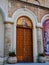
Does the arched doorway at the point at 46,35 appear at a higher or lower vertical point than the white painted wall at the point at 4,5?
lower

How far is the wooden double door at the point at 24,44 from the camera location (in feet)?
49.0

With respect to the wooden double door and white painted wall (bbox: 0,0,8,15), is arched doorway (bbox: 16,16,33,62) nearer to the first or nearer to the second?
the wooden double door

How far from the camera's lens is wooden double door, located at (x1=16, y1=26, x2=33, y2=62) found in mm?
14942

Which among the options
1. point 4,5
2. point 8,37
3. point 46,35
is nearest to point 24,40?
point 8,37

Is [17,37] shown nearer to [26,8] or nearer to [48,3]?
[26,8]

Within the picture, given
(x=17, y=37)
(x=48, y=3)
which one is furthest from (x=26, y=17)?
(x=48, y=3)

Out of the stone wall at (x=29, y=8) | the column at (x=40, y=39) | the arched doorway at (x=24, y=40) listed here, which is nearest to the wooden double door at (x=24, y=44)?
the arched doorway at (x=24, y=40)

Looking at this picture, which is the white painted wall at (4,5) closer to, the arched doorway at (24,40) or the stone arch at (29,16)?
the stone arch at (29,16)

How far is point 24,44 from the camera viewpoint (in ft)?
50.1

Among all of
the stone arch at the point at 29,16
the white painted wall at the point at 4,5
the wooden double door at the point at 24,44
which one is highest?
the white painted wall at the point at 4,5

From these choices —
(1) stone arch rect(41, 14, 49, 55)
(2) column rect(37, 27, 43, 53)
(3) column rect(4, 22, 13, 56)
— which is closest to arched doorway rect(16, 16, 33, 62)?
(2) column rect(37, 27, 43, 53)

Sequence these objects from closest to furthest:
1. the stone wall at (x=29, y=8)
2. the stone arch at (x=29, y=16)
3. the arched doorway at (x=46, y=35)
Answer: the stone wall at (x=29, y=8) → the stone arch at (x=29, y=16) → the arched doorway at (x=46, y=35)

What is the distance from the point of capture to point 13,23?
14.6m

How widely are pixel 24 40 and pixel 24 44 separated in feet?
1.06
